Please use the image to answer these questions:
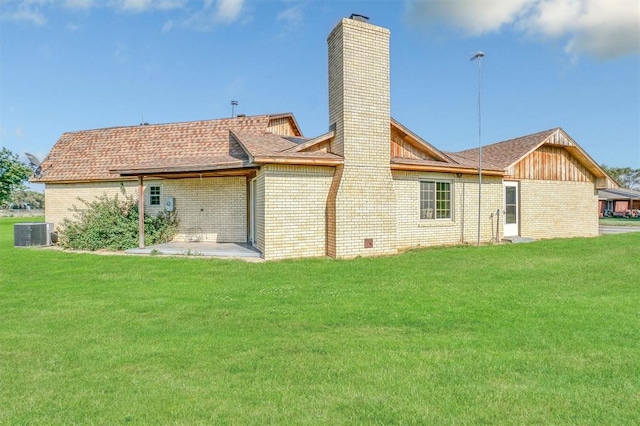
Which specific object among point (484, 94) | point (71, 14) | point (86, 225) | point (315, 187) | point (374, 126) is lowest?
point (86, 225)

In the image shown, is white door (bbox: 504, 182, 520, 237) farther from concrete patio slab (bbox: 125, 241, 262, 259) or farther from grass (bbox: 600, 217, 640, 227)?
grass (bbox: 600, 217, 640, 227)

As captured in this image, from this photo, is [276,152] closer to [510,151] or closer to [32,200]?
[510,151]

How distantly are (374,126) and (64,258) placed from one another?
10383 millimetres

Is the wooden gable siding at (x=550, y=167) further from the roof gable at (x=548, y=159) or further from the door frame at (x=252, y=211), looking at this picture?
the door frame at (x=252, y=211)

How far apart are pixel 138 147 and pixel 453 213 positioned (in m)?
14.5

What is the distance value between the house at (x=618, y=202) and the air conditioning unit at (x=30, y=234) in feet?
172

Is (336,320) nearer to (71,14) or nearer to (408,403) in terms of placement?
(408,403)

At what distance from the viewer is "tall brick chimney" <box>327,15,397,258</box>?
1062cm

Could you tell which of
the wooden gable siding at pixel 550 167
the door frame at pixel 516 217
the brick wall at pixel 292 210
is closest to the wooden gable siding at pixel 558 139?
the wooden gable siding at pixel 550 167

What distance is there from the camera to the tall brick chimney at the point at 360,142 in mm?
10617

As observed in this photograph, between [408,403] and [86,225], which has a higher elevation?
[86,225]

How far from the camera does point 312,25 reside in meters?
14.0

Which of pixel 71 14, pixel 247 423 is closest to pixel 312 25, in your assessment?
pixel 71 14

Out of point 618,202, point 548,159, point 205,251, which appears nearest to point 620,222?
point 548,159
